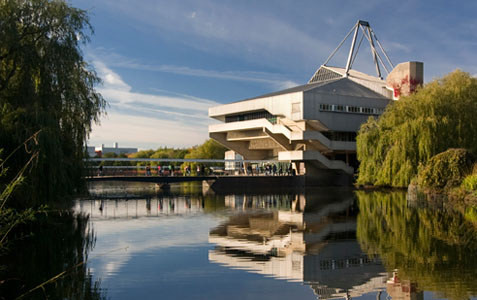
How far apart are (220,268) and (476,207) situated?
55.6 feet

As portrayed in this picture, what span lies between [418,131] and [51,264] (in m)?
32.0

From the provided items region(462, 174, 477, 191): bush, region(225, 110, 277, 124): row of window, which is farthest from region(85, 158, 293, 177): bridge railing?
→ region(462, 174, 477, 191): bush

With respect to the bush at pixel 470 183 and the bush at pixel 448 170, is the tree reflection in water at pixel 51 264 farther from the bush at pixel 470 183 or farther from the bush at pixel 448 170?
the bush at pixel 448 170

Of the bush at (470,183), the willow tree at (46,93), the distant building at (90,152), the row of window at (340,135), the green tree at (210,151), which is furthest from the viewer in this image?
the green tree at (210,151)

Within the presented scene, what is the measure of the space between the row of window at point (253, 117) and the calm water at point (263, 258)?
4075 cm

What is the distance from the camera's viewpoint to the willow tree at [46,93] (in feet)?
53.0

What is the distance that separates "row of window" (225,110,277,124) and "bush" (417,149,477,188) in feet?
→ 102

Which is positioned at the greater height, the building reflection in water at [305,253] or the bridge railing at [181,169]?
the bridge railing at [181,169]

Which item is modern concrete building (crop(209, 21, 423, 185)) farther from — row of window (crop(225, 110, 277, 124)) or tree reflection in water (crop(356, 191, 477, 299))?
tree reflection in water (crop(356, 191, 477, 299))

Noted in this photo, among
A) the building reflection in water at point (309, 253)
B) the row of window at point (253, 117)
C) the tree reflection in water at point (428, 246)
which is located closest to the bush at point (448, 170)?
the tree reflection in water at point (428, 246)

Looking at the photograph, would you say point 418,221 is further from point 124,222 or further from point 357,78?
point 357,78

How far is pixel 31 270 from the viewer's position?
1116cm

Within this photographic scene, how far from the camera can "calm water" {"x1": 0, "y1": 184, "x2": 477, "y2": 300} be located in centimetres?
927

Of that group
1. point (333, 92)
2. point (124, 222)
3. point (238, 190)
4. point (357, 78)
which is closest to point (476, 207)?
point (124, 222)
